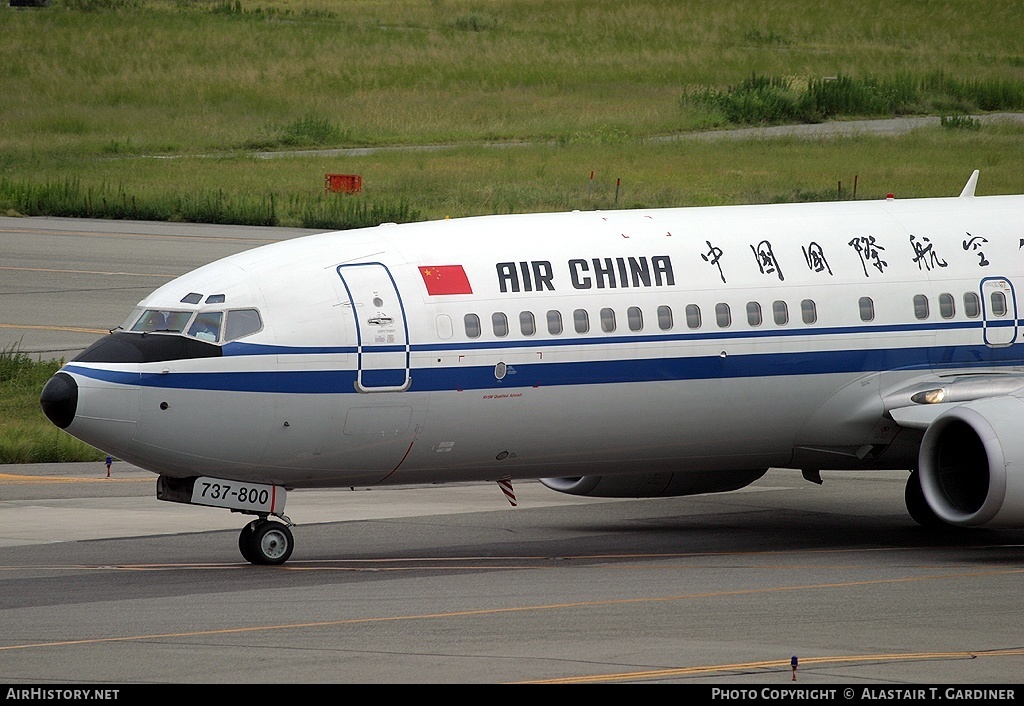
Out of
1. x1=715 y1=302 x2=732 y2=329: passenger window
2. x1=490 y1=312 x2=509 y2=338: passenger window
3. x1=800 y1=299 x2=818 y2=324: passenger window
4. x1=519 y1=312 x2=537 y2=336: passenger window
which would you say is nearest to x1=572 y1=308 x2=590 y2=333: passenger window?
x1=519 y1=312 x2=537 y2=336: passenger window

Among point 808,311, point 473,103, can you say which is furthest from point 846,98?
point 808,311

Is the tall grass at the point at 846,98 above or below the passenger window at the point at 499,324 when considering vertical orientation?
above

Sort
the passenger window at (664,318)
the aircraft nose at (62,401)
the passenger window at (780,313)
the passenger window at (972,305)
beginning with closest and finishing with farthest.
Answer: the aircraft nose at (62,401) < the passenger window at (664,318) < the passenger window at (780,313) < the passenger window at (972,305)

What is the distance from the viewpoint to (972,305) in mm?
23703

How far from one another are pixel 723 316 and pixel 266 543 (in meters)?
6.29

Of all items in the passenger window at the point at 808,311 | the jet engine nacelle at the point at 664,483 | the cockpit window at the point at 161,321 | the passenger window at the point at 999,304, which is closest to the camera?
the cockpit window at the point at 161,321

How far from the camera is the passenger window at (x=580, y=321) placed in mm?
21672

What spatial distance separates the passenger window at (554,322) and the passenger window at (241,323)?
137 inches

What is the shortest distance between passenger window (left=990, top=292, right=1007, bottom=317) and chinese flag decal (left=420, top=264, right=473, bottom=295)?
7.29m

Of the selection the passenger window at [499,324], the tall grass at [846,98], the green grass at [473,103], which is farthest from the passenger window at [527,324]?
the tall grass at [846,98]

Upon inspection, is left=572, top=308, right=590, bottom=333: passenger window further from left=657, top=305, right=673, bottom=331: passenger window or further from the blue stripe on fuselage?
left=657, top=305, right=673, bottom=331: passenger window

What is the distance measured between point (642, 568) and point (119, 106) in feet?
222

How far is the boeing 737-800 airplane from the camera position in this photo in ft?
67.1

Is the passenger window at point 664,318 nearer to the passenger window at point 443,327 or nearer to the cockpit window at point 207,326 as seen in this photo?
the passenger window at point 443,327
